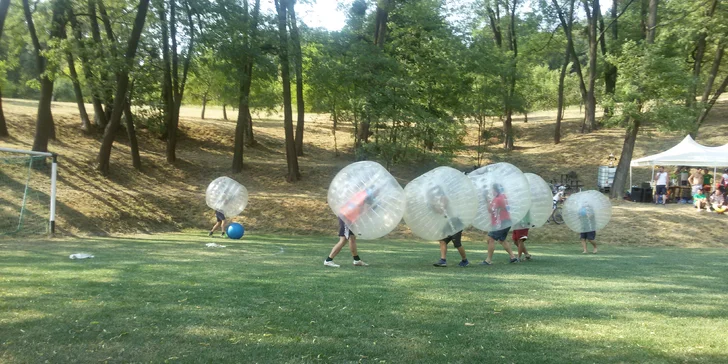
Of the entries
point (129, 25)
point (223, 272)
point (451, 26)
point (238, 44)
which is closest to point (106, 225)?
point (238, 44)

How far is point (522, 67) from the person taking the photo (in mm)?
37094

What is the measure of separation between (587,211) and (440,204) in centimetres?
629

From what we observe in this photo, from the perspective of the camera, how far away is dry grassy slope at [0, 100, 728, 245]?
827 inches

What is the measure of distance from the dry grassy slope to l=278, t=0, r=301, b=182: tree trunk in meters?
0.78

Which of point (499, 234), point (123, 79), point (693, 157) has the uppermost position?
point (123, 79)

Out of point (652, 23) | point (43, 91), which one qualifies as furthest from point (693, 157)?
point (43, 91)

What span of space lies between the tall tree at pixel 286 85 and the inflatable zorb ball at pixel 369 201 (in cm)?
1606

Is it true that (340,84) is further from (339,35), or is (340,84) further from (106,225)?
(106,225)

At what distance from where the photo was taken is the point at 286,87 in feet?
85.3

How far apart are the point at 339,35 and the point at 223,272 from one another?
1970 centimetres

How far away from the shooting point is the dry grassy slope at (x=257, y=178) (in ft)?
68.9

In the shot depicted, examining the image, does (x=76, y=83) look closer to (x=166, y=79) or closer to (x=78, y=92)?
(x=78, y=92)

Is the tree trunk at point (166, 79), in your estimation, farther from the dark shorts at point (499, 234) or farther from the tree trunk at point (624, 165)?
the tree trunk at point (624, 165)

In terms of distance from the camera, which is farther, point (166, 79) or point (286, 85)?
point (166, 79)
